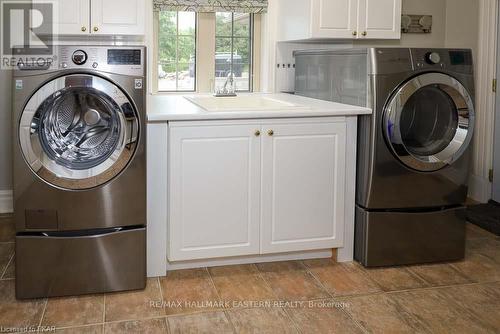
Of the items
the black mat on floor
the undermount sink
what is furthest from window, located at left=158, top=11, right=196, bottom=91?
the black mat on floor

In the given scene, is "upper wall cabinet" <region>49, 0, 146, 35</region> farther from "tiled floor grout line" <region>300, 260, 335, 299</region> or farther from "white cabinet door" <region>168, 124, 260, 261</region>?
"tiled floor grout line" <region>300, 260, 335, 299</region>

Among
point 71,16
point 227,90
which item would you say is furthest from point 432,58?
point 71,16

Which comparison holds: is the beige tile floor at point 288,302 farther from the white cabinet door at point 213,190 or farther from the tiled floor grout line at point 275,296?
the white cabinet door at point 213,190

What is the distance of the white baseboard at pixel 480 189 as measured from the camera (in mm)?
4418

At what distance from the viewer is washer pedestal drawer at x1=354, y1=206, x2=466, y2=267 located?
10.1 ft

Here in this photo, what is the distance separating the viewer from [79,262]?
8.71 ft

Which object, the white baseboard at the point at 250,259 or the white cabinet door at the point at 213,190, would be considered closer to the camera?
the white cabinet door at the point at 213,190

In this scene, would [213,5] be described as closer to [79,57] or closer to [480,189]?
[79,57]

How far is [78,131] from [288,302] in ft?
4.15

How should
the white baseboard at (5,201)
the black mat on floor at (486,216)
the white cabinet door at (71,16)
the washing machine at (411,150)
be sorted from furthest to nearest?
1. the white baseboard at (5,201)
2. the black mat on floor at (486,216)
3. the white cabinet door at (71,16)
4. the washing machine at (411,150)

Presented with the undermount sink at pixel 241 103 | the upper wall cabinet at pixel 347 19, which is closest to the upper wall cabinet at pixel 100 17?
the undermount sink at pixel 241 103

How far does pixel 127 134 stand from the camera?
2611mm

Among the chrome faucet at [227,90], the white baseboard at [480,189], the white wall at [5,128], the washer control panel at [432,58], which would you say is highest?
the washer control panel at [432,58]

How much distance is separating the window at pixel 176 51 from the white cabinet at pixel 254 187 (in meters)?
1.32
